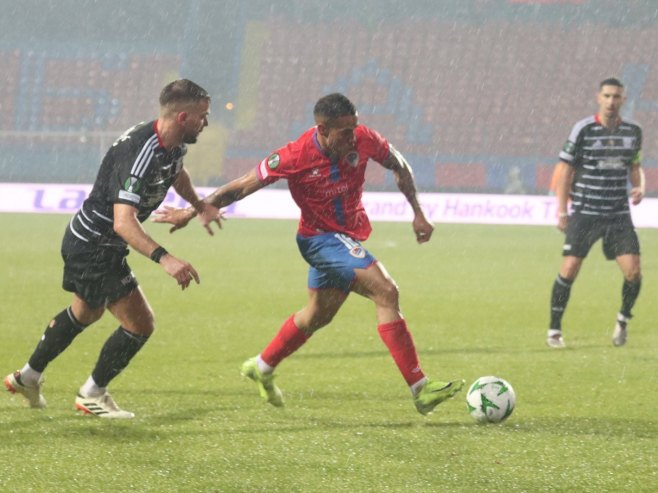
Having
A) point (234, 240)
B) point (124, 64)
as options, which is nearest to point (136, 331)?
point (234, 240)

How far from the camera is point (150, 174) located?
506 cm

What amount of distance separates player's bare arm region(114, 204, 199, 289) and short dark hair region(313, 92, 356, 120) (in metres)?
1.05

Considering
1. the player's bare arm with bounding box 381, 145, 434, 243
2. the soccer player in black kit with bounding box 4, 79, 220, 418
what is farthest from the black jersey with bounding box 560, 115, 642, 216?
the soccer player in black kit with bounding box 4, 79, 220, 418

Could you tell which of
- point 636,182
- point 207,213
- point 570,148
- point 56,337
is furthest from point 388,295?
point 636,182

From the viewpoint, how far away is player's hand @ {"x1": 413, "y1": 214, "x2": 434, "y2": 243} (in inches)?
229

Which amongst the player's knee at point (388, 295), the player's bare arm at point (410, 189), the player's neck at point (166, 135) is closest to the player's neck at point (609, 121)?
the player's bare arm at point (410, 189)

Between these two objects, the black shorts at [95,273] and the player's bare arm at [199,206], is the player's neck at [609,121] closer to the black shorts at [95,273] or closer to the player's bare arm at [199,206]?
the player's bare arm at [199,206]

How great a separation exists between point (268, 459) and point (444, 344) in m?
4.09

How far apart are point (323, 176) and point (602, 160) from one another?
130 inches

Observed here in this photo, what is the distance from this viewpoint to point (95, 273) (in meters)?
5.30

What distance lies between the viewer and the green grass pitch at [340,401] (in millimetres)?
4215

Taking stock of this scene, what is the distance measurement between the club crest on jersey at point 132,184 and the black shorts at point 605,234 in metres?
4.16

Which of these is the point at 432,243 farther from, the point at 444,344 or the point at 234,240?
the point at 444,344

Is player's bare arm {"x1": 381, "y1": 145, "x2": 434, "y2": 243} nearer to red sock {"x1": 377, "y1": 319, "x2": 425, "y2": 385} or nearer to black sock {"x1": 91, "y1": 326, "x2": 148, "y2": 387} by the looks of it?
red sock {"x1": 377, "y1": 319, "x2": 425, "y2": 385}
